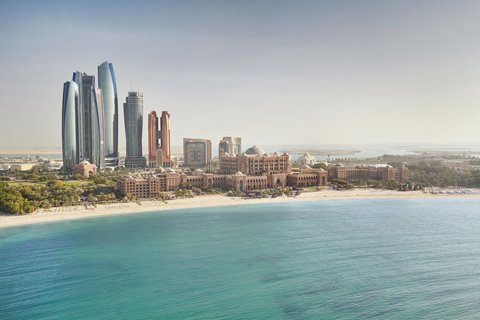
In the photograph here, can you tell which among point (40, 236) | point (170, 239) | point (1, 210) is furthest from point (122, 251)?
point (1, 210)

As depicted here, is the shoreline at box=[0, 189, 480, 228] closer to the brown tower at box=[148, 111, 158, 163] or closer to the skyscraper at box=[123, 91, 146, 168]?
the brown tower at box=[148, 111, 158, 163]

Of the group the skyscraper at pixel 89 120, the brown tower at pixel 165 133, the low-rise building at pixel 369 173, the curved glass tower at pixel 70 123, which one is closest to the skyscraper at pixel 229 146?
the brown tower at pixel 165 133

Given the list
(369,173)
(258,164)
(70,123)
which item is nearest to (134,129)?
(70,123)

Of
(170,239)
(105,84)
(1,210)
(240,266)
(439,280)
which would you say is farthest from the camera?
(105,84)

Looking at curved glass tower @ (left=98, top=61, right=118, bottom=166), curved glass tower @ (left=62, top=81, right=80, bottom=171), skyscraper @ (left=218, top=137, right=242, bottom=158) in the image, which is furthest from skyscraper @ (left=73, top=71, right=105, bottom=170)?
skyscraper @ (left=218, top=137, right=242, bottom=158)

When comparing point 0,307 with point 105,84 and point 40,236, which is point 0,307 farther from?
point 105,84

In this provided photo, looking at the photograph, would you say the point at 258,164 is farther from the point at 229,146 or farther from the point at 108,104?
the point at 229,146

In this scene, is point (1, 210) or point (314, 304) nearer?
point (314, 304)
